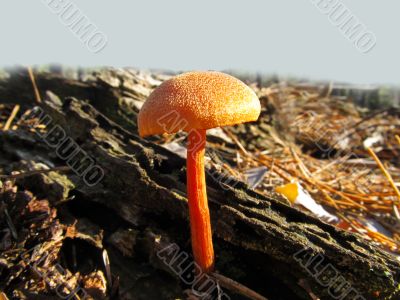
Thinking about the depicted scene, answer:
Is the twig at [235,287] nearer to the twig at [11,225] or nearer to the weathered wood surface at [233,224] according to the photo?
the weathered wood surface at [233,224]

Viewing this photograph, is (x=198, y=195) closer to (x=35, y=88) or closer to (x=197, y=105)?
(x=197, y=105)

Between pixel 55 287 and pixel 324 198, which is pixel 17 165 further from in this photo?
pixel 324 198

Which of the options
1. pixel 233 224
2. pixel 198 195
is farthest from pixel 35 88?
pixel 233 224

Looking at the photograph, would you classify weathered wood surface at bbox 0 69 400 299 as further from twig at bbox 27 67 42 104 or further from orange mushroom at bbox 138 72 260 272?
twig at bbox 27 67 42 104

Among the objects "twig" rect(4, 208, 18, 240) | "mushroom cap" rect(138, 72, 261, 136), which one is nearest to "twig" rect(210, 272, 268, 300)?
"mushroom cap" rect(138, 72, 261, 136)

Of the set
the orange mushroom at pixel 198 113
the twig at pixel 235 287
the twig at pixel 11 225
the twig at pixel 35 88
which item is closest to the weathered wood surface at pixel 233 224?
the twig at pixel 235 287

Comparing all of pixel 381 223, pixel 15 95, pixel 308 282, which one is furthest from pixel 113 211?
pixel 15 95
